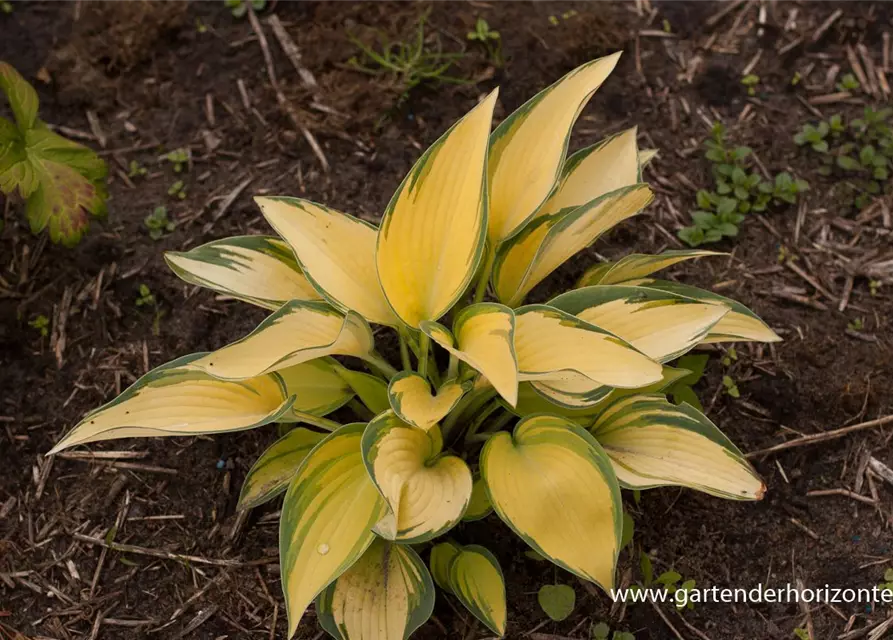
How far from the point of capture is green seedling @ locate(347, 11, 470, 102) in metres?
2.31

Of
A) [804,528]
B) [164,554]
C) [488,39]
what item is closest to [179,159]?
[488,39]

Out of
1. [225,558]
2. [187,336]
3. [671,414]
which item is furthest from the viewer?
[187,336]

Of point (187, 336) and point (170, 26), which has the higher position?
point (170, 26)

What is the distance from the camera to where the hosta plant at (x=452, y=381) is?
1310mm

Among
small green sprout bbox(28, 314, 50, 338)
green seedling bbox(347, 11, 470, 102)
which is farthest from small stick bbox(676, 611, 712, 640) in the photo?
small green sprout bbox(28, 314, 50, 338)

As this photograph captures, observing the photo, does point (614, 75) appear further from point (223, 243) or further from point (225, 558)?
point (225, 558)

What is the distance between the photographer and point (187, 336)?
1.99 m

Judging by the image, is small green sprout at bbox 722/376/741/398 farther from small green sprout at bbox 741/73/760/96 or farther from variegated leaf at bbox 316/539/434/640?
small green sprout at bbox 741/73/760/96

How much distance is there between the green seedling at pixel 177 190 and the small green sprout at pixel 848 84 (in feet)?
6.55

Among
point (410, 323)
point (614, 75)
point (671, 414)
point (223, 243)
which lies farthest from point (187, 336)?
point (614, 75)

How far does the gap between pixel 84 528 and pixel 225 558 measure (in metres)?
0.34

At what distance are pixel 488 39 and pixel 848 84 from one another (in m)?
1.11

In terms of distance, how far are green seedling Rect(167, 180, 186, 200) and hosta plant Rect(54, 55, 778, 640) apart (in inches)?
26.8

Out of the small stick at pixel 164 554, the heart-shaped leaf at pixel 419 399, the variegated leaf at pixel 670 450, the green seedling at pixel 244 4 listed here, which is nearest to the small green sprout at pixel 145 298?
the small stick at pixel 164 554
